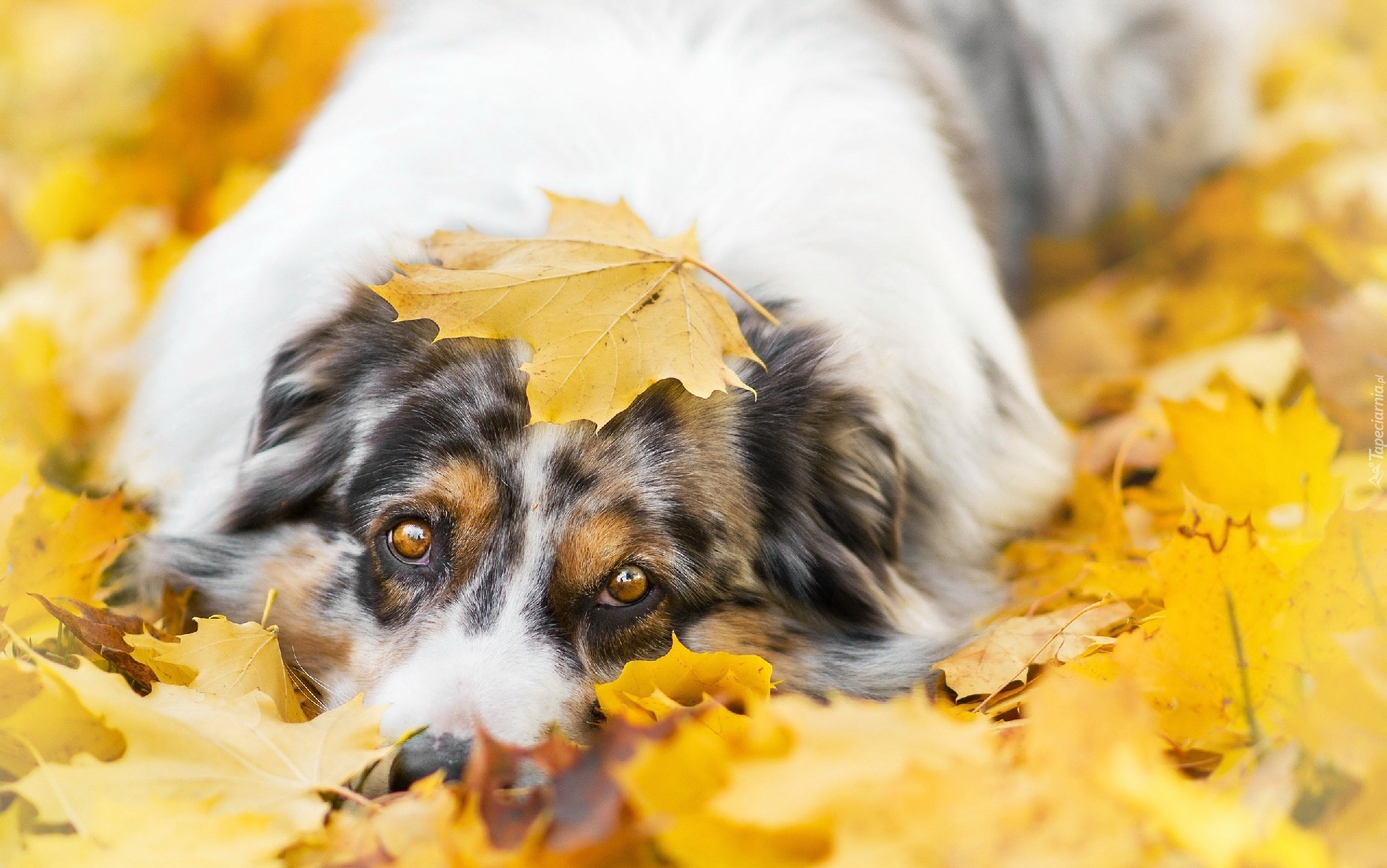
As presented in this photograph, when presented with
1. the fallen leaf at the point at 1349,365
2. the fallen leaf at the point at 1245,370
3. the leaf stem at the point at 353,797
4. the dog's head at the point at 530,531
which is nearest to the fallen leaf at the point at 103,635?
the dog's head at the point at 530,531

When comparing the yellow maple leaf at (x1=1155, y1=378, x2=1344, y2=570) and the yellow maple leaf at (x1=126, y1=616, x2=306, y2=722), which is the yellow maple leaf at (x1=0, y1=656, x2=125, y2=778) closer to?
the yellow maple leaf at (x1=126, y1=616, x2=306, y2=722)

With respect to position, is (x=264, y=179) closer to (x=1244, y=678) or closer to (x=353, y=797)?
(x=353, y=797)

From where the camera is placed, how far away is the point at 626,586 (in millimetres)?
2172

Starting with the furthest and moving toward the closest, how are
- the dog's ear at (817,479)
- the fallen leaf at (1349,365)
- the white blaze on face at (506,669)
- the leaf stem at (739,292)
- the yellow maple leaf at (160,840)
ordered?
the fallen leaf at (1349,365), the dog's ear at (817,479), the leaf stem at (739,292), the white blaze on face at (506,669), the yellow maple leaf at (160,840)

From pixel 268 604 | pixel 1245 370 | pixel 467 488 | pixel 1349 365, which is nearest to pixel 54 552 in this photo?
pixel 268 604

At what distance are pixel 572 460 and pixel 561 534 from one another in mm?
133

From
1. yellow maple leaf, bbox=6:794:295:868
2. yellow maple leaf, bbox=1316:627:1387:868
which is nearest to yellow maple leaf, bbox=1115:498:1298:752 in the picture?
yellow maple leaf, bbox=1316:627:1387:868

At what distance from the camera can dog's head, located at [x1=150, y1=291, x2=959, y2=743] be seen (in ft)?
6.98

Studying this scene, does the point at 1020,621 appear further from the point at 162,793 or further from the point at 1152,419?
the point at 162,793

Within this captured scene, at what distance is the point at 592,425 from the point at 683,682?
1.58 feet

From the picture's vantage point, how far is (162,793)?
5.43 feet

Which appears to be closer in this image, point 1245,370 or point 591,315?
point 591,315

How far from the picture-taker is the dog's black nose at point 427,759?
188 cm

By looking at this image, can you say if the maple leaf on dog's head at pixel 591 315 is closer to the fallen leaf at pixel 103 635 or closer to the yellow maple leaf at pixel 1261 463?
the fallen leaf at pixel 103 635
